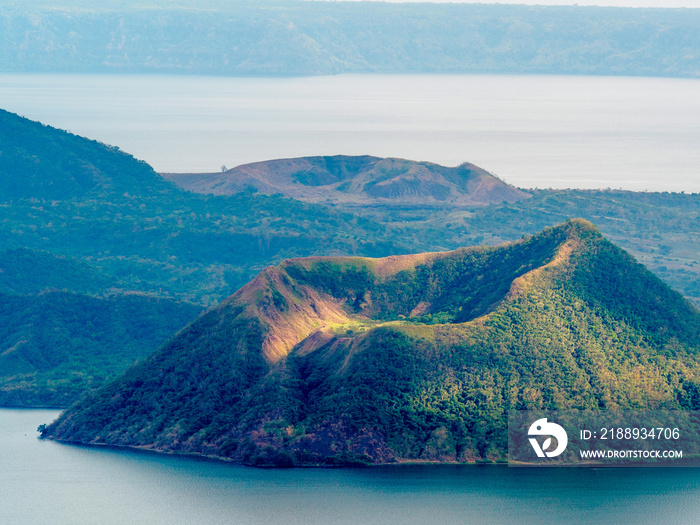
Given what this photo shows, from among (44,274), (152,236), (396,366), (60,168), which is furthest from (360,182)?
(396,366)

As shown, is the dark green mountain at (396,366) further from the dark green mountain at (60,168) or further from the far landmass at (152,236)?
the dark green mountain at (60,168)

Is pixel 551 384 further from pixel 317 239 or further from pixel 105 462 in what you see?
pixel 317 239

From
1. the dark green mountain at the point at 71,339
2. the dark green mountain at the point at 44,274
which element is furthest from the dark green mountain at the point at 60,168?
the dark green mountain at the point at 71,339

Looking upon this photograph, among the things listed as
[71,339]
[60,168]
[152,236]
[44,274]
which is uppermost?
[60,168]

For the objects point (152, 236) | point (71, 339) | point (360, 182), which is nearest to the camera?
point (71, 339)

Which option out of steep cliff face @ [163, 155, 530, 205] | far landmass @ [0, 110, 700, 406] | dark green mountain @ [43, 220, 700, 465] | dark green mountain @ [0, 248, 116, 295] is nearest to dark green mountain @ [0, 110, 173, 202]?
far landmass @ [0, 110, 700, 406]

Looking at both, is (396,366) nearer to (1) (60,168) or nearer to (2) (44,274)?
(2) (44,274)
